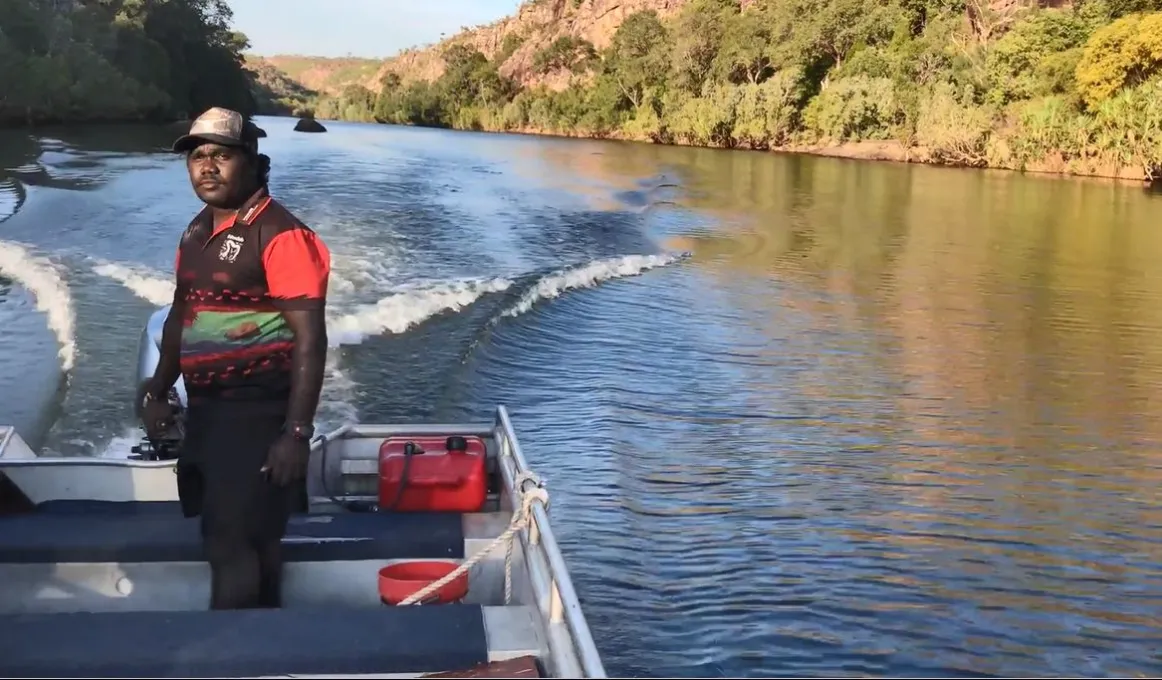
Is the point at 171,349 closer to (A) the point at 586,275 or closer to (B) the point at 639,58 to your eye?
(A) the point at 586,275

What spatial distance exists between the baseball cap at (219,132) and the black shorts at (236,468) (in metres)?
0.84

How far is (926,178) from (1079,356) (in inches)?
1234

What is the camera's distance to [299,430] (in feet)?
11.5

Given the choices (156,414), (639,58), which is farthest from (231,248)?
(639,58)

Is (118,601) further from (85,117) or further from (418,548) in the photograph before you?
(85,117)

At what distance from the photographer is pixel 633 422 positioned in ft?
27.9

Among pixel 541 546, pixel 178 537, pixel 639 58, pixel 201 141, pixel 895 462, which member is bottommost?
pixel 895 462

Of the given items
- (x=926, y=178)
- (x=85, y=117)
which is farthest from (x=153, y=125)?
(x=926, y=178)

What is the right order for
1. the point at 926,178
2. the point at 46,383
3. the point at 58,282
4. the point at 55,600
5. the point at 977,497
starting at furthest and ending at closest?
the point at 926,178, the point at 58,282, the point at 46,383, the point at 977,497, the point at 55,600

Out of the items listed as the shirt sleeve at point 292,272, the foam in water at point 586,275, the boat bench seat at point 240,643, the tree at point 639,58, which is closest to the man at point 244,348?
the shirt sleeve at point 292,272

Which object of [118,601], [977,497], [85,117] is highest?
[85,117]

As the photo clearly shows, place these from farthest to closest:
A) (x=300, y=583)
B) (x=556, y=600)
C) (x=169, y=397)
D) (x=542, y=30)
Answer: (x=542, y=30)
(x=169, y=397)
(x=300, y=583)
(x=556, y=600)

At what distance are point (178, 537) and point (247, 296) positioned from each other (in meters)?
1.21

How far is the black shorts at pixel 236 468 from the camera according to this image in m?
3.59
